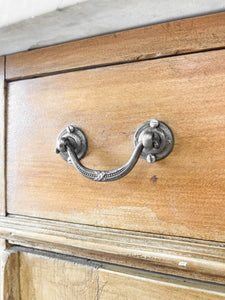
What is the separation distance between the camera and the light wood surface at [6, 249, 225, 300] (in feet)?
0.90

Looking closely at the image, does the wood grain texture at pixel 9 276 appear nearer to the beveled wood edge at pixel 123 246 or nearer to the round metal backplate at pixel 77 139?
the beveled wood edge at pixel 123 246

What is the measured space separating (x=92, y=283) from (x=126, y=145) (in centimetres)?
16

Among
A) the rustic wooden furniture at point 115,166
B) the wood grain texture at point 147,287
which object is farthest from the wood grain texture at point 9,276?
the wood grain texture at point 147,287

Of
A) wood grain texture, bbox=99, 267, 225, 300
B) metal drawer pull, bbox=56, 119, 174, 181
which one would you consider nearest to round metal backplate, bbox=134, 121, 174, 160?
metal drawer pull, bbox=56, 119, 174, 181

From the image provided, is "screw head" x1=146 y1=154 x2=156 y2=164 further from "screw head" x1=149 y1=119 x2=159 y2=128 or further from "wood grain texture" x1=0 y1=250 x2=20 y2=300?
"wood grain texture" x1=0 y1=250 x2=20 y2=300

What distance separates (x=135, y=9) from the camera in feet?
0.80

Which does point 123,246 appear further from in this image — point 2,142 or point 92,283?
point 2,142

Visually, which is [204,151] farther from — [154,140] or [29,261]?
[29,261]

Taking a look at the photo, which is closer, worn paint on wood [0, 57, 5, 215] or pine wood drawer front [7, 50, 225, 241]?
pine wood drawer front [7, 50, 225, 241]

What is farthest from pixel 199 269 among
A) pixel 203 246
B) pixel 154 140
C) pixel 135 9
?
pixel 135 9

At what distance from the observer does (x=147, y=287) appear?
0.94 ft

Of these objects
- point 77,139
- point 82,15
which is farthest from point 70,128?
point 82,15

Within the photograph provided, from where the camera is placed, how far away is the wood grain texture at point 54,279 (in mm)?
316

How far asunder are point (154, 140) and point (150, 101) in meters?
0.04
